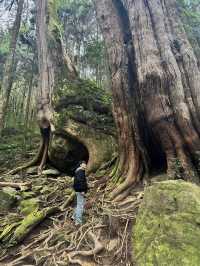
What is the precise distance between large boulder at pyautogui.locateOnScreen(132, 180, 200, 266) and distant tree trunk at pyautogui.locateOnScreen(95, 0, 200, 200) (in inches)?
50.2

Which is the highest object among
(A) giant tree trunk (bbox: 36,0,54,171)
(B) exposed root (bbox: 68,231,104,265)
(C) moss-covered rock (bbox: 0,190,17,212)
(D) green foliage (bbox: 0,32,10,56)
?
(D) green foliage (bbox: 0,32,10,56)

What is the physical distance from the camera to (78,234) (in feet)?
15.0

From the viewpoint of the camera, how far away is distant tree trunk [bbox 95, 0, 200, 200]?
542cm

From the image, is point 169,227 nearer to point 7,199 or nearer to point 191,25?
point 7,199

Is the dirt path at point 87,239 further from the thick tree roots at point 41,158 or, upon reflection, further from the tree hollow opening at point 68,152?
the thick tree roots at point 41,158

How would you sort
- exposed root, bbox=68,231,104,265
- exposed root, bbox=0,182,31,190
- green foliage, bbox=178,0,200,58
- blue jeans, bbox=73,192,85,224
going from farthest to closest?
green foliage, bbox=178,0,200,58, exposed root, bbox=0,182,31,190, blue jeans, bbox=73,192,85,224, exposed root, bbox=68,231,104,265

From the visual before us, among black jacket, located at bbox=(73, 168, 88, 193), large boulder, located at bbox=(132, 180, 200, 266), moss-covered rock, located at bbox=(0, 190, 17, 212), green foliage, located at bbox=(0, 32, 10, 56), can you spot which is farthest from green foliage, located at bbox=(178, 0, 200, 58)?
green foliage, located at bbox=(0, 32, 10, 56)

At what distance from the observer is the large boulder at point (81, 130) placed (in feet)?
25.8

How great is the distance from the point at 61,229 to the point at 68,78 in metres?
5.79

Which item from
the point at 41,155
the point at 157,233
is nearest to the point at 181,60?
the point at 157,233

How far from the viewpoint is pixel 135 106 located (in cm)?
636

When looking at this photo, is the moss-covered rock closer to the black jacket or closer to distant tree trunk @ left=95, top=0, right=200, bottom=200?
the black jacket

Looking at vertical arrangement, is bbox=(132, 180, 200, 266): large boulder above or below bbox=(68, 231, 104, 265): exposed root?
above

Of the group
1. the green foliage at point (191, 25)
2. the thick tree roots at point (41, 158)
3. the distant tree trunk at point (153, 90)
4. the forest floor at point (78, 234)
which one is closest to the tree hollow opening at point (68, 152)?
the thick tree roots at point (41, 158)
